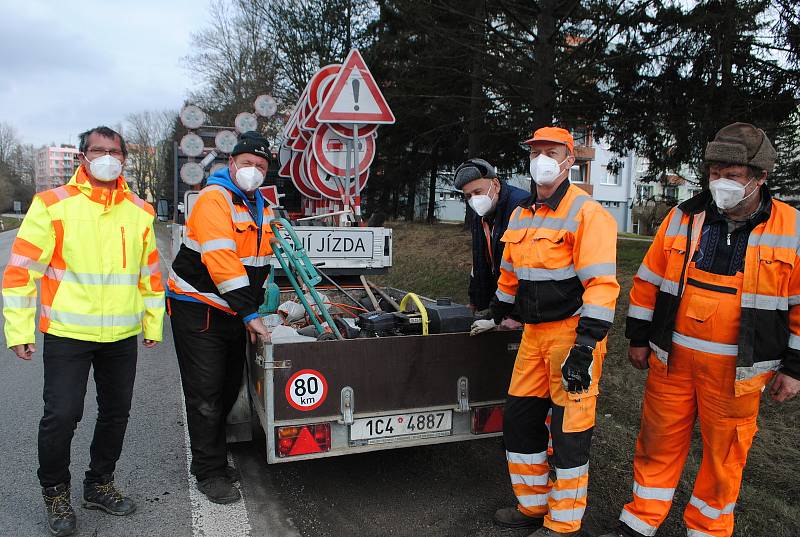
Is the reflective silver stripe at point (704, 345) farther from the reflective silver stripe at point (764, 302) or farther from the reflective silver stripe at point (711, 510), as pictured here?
the reflective silver stripe at point (711, 510)

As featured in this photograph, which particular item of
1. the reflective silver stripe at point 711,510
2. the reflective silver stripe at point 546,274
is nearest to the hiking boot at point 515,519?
the reflective silver stripe at point 711,510

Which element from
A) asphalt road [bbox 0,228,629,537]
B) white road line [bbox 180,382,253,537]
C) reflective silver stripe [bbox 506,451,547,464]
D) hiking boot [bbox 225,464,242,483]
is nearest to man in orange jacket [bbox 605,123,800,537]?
reflective silver stripe [bbox 506,451,547,464]

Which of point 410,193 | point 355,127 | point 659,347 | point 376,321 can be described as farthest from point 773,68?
point 410,193

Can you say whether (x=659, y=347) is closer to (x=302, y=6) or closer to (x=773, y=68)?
(x=773, y=68)

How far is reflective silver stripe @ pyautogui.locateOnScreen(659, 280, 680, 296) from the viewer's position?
3044 millimetres

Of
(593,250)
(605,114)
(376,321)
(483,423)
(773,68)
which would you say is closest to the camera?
(593,250)

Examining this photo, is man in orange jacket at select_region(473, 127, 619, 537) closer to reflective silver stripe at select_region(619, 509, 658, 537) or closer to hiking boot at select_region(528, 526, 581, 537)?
hiking boot at select_region(528, 526, 581, 537)

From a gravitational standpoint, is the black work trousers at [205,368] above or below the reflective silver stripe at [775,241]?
below

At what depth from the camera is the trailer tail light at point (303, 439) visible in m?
3.27

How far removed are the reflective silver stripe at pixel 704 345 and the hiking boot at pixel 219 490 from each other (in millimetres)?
2590

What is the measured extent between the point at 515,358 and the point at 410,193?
19.3 m

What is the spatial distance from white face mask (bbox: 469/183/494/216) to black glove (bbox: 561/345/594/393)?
1.22 meters

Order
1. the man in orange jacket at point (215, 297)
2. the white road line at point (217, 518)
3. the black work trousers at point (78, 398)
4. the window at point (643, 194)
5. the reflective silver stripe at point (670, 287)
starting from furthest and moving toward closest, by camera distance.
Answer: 1. the window at point (643, 194)
2. the man in orange jacket at point (215, 297)
3. the white road line at point (217, 518)
4. the black work trousers at point (78, 398)
5. the reflective silver stripe at point (670, 287)

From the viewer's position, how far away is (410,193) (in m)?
22.7
